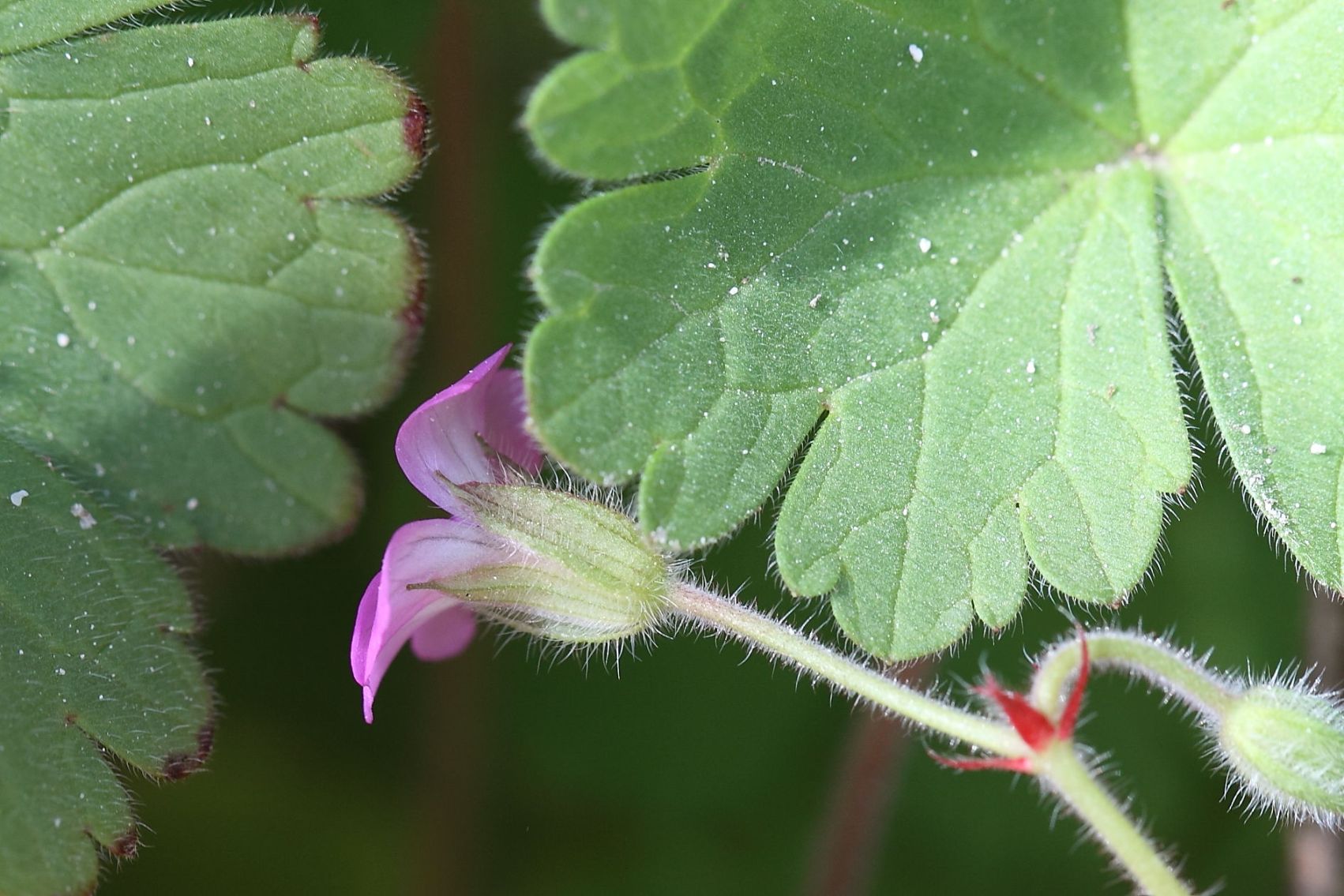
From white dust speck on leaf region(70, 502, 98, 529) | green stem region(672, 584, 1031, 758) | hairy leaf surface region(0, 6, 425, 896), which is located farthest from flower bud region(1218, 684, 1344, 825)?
white dust speck on leaf region(70, 502, 98, 529)

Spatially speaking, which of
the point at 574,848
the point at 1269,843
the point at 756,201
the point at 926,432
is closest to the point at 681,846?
the point at 574,848

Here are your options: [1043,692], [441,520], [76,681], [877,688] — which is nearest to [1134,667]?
[1043,692]

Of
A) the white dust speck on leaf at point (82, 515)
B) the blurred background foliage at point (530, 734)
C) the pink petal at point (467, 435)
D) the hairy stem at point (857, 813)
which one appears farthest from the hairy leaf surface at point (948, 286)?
the hairy stem at point (857, 813)

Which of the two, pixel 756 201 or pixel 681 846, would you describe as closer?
pixel 756 201

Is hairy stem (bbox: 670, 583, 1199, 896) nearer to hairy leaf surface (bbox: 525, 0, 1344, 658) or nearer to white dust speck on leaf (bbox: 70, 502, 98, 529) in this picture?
hairy leaf surface (bbox: 525, 0, 1344, 658)

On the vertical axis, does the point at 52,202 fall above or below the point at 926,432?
below

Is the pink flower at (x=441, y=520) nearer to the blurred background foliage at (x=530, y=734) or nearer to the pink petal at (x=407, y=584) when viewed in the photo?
the pink petal at (x=407, y=584)

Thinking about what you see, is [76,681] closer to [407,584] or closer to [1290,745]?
[407,584]

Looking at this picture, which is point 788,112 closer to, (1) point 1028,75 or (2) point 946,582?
(1) point 1028,75
